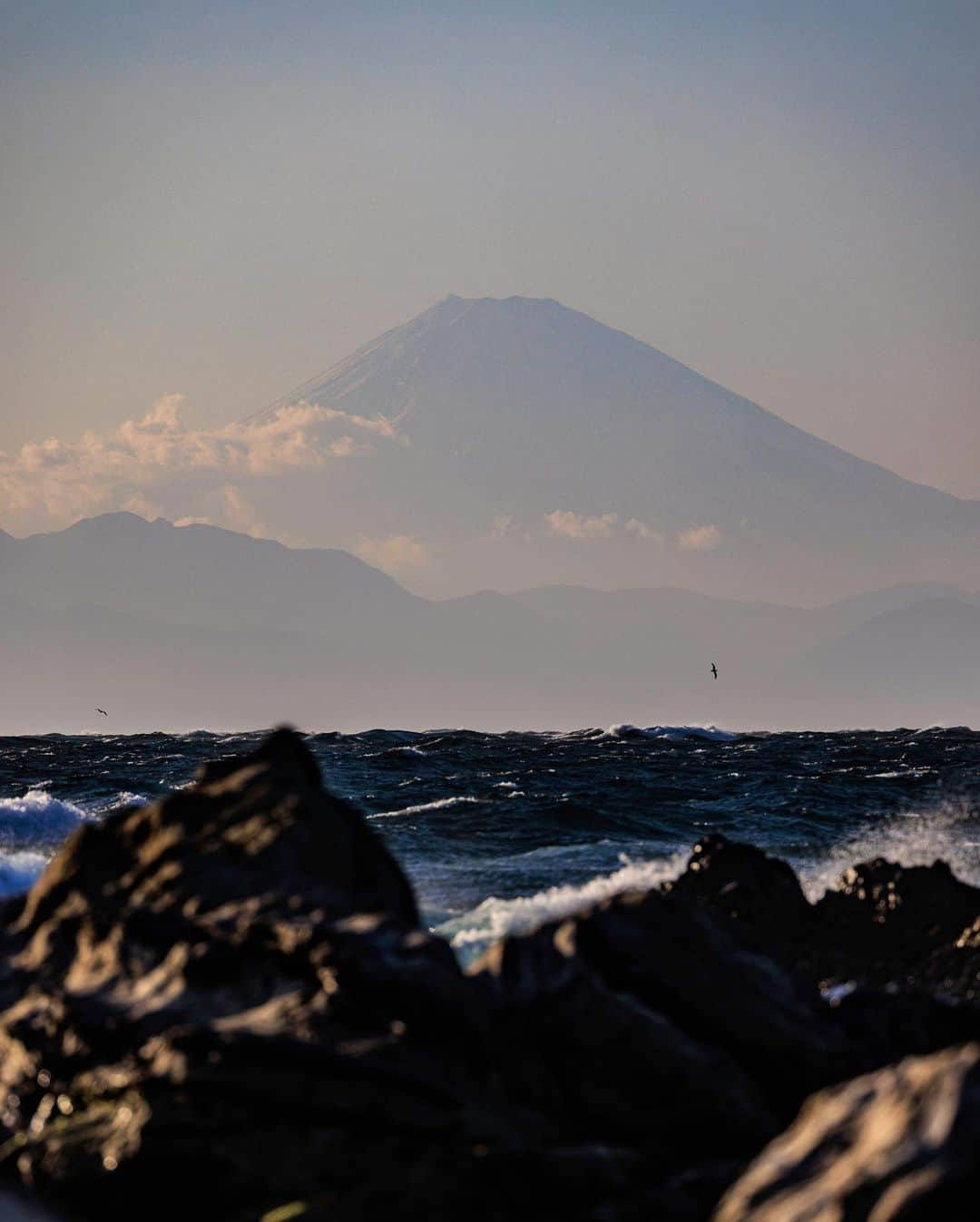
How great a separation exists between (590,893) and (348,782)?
22617 millimetres

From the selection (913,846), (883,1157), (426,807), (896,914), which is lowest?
(913,846)

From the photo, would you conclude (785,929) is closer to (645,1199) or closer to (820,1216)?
(645,1199)

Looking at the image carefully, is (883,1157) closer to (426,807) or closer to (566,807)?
(566,807)

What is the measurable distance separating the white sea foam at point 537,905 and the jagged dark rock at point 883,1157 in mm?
10391

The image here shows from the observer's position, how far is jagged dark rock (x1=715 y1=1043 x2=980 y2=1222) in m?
7.16

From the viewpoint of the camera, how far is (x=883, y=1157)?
24.2ft

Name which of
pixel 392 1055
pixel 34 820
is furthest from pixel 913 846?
pixel 392 1055

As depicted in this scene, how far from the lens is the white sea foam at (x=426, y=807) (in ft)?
121

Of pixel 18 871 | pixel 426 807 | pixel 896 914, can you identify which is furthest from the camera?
pixel 426 807

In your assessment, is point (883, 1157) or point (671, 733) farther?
point (671, 733)

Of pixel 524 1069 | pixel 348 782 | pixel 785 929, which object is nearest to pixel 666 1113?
pixel 524 1069

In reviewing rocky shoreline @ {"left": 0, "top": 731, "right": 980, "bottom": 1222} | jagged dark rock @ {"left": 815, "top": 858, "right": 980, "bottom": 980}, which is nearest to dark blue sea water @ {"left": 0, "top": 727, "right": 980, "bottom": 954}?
jagged dark rock @ {"left": 815, "top": 858, "right": 980, "bottom": 980}

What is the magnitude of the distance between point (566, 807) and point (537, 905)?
14.0m

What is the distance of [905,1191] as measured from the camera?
7.15 m
